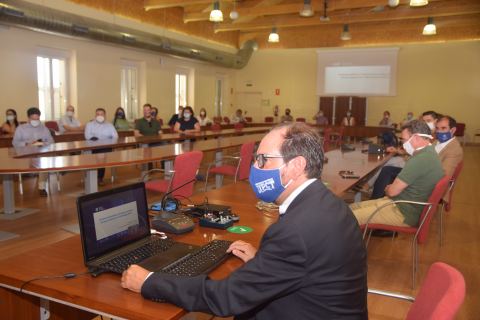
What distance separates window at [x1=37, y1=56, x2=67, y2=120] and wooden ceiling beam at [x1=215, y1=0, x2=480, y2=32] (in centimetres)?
601

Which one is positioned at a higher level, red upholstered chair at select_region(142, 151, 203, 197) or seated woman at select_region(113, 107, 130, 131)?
seated woman at select_region(113, 107, 130, 131)

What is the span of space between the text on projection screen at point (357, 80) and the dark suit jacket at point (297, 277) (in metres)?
15.6

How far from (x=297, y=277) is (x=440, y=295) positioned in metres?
0.39

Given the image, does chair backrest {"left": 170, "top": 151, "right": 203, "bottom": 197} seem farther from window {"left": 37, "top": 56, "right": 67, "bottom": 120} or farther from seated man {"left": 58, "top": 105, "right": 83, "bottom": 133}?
window {"left": 37, "top": 56, "right": 67, "bottom": 120}

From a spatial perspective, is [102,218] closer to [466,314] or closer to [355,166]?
[466,314]

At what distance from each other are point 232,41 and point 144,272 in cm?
1650

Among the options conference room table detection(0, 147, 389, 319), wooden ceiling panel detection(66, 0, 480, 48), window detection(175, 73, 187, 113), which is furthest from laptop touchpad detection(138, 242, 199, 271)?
window detection(175, 73, 187, 113)

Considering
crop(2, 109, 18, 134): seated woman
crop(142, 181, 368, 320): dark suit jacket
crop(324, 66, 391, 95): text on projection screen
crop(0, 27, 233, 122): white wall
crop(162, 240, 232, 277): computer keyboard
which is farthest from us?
crop(324, 66, 391, 95): text on projection screen

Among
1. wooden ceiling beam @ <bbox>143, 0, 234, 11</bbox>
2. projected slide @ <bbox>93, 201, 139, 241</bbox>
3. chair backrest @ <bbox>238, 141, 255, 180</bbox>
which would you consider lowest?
chair backrest @ <bbox>238, 141, 255, 180</bbox>

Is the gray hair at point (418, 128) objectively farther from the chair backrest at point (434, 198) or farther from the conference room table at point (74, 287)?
the conference room table at point (74, 287)

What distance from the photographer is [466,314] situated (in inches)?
112

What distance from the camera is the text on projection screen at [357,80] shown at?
1578 cm

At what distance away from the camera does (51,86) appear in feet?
33.4

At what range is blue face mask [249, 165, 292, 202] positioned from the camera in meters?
1.40
